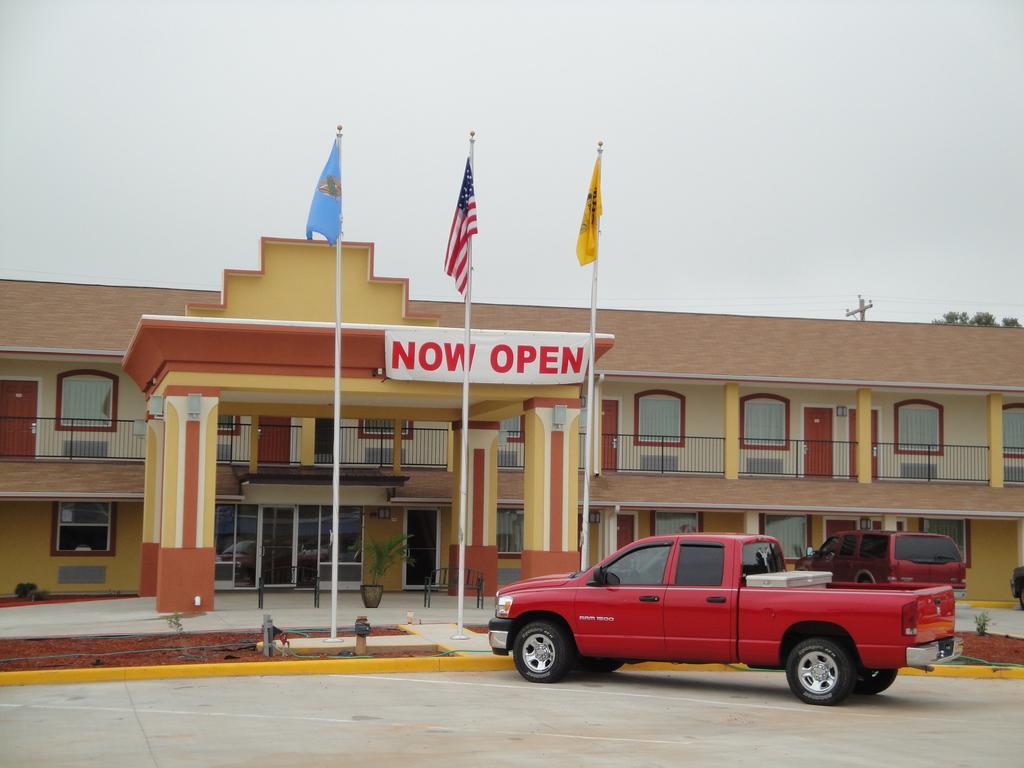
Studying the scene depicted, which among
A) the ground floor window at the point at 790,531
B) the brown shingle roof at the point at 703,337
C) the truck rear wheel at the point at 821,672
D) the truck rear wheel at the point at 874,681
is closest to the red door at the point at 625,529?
the ground floor window at the point at 790,531

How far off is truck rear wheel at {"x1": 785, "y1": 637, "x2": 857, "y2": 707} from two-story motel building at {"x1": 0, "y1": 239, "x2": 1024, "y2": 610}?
1085 centimetres

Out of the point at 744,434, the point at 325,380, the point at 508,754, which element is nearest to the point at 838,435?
the point at 744,434

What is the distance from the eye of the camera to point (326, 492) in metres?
31.7

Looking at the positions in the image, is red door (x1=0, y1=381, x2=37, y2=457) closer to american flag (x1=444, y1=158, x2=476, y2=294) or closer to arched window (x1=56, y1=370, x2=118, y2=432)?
arched window (x1=56, y1=370, x2=118, y2=432)

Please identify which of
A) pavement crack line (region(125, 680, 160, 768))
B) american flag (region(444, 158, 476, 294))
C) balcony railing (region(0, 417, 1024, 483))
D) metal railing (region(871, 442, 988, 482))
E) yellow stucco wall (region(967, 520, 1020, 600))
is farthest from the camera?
metal railing (region(871, 442, 988, 482))

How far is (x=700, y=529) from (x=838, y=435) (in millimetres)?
5194

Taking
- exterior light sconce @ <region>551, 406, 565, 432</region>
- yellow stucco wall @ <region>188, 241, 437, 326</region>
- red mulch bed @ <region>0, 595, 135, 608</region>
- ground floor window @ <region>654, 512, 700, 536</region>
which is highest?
yellow stucco wall @ <region>188, 241, 437, 326</region>

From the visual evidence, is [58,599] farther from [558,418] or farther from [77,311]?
[558,418]

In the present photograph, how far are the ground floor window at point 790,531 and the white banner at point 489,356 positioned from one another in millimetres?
13386

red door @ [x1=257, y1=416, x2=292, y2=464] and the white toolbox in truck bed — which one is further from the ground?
red door @ [x1=257, y1=416, x2=292, y2=464]

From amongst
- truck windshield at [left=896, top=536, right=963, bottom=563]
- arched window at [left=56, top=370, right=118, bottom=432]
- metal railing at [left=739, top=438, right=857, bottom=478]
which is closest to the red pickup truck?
truck windshield at [left=896, top=536, right=963, bottom=563]

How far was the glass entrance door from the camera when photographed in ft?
104

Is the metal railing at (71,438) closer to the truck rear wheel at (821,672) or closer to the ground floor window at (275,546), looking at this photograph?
the ground floor window at (275,546)

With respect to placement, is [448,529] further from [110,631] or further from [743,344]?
[110,631]
